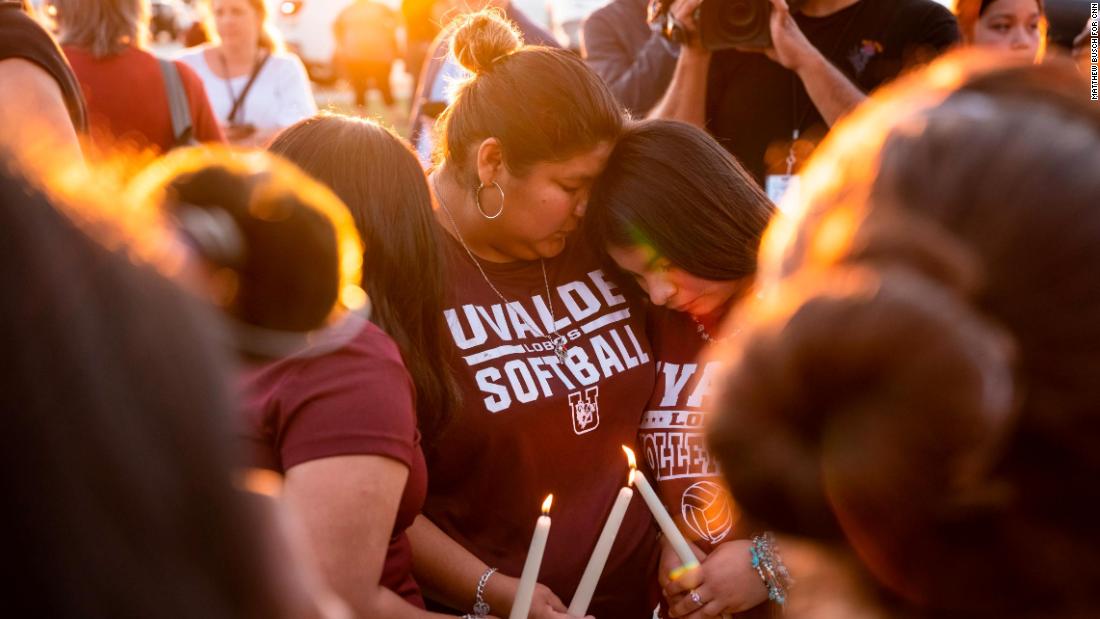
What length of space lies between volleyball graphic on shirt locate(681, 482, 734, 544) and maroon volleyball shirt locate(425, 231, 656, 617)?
0.29 feet

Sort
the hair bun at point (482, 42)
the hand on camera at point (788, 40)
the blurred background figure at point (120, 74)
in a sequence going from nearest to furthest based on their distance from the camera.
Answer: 1. the hair bun at point (482, 42)
2. the hand on camera at point (788, 40)
3. the blurred background figure at point (120, 74)

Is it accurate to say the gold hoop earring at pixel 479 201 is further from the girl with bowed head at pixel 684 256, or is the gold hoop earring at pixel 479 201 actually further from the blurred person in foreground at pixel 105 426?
the blurred person in foreground at pixel 105 426

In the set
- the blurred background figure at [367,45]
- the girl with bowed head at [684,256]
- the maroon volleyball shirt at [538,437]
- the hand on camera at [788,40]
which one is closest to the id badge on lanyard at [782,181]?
the hand on camera at [788,40]

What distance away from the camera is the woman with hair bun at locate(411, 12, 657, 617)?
2066 mm

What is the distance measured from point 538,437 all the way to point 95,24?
6.78 feet

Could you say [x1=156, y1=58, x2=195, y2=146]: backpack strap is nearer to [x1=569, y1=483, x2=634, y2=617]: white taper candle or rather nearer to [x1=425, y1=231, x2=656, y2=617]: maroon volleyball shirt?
[x1=425, y1=231, x2=656, y2=617]: maroon volleyball shirt

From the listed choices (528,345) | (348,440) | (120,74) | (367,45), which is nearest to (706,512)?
(528,345)

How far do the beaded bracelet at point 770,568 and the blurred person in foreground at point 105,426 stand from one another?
5.54 feet

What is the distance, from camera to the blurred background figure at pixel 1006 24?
331 cm

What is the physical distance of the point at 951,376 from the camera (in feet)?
2.05

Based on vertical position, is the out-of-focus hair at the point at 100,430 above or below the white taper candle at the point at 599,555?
above

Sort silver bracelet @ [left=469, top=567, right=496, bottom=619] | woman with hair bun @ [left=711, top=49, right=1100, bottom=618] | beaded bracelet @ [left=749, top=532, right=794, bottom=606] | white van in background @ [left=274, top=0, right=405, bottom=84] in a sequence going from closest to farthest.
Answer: woman with hair bun @ [left=711, top=49, right=1100, bottom=618] → silver bracelet @ [left=469, top=567, right=496, bottom=619] → beaded bracelet @ [left=749, top=532, right=794, bottom=606] → white van in background @ [left=274, top=0, right=405, bottom=84]

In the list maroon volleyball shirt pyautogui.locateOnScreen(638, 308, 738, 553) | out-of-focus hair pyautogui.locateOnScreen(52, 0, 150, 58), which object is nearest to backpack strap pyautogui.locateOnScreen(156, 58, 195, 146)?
Answer: out-of-focus hair pyautogui.locateOnScreen(52, 0, 150, 58)

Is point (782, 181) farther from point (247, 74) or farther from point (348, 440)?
point (247, 74)
